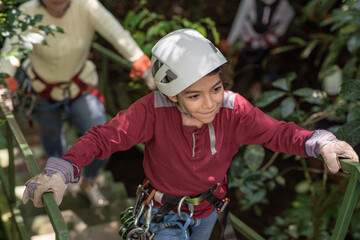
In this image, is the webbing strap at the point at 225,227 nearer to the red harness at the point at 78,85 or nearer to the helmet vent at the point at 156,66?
the helmet vent at the point at 156,66

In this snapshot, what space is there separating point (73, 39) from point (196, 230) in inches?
59.9

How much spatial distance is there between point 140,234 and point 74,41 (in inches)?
58.9

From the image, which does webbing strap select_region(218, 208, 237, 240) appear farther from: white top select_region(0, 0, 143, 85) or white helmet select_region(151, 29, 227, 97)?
white top select_region(0, 0, 143, 85)

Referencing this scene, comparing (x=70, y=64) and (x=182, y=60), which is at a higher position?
(x=182, y=60)

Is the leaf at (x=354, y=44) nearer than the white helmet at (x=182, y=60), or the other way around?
the white helmet at (x=182, y=60)

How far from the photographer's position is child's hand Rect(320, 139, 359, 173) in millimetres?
1823

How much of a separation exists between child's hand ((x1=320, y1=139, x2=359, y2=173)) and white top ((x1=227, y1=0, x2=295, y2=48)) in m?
3.78

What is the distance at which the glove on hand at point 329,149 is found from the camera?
1.83 m

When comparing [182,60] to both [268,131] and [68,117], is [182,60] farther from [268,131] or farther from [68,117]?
[68,117]

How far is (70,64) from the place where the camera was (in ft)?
10.5

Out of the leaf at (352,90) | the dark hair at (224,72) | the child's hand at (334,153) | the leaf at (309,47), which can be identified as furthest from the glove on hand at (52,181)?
the leaf at (309,47)

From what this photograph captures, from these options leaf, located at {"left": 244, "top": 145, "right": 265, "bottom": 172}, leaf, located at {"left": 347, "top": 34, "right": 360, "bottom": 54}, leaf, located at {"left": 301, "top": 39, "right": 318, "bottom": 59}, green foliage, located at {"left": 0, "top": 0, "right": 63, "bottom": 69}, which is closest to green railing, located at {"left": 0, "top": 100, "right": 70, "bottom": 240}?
green foliage, located at {"left": 0, "top": 0, "right": 63, "bottom": 69}

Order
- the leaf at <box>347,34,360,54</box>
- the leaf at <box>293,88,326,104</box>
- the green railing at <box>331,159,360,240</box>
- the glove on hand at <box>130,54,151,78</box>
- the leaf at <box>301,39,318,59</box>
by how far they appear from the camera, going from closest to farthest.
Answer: the green railing at <box>331,159,360,240</box>, the glove on hand at <box>130,54,151,78</box>, the leaf at <box>293,88,326,104</box>, the leaf at <box>347,34,360,54</box>, the leaf at <box>301,39,318,59</box>

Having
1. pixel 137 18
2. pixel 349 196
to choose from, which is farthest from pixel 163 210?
pixel 137 18
